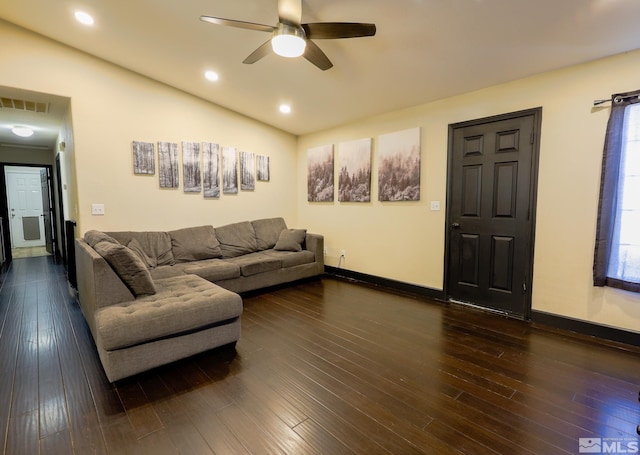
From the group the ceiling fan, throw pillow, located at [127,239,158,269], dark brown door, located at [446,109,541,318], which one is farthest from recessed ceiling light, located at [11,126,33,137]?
dark brown door, located at [446,109,541,318]

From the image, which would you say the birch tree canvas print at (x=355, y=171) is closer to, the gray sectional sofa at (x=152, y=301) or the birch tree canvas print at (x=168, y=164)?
the gray sectional sofa at (x=152, y=301)

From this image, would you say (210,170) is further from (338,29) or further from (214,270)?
(338,29)

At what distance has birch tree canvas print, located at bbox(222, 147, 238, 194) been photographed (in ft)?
15.1

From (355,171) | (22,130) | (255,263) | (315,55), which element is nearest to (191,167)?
(255,263)

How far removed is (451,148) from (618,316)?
2.25 metres

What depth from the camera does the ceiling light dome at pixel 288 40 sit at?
2109mm

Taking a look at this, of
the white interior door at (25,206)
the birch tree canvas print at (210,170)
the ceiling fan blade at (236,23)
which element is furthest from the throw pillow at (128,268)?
the white interior door at (25,206)

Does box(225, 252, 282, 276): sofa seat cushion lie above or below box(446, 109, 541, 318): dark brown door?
below

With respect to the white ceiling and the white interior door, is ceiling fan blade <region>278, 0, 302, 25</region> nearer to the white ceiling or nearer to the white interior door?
the white ceiling

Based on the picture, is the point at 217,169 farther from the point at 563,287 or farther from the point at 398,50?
the point at 563,287

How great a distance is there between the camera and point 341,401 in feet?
6.02

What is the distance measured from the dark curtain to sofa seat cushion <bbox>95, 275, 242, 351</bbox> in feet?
10.5

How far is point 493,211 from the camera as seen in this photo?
3.29 metres

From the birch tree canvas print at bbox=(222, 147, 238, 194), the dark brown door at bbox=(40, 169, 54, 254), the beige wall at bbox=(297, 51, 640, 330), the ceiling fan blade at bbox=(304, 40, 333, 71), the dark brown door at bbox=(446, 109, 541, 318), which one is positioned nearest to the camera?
the ceiling fan blade at bbox=(304, 40, 333, 71)
